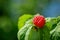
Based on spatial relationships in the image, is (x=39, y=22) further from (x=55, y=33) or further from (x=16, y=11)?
(x=16, y=11)

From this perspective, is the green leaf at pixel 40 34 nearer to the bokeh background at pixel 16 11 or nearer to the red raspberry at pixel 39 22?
the red raspberry at pixel 39 22

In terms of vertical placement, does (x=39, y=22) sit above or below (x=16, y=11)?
above

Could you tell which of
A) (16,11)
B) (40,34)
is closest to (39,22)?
(40,34)

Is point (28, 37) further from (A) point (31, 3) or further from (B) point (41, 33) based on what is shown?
(A) point (31, 3)

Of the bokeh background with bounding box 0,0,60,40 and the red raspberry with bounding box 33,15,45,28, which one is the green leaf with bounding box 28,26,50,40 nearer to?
the red raspberry with bounding box 33,15,45,28

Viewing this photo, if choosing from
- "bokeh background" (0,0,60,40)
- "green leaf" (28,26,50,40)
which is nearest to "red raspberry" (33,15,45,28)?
"green leaf" (28,26,50,40)

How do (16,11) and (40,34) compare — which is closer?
(40,34)

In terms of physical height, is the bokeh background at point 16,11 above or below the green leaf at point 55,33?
below

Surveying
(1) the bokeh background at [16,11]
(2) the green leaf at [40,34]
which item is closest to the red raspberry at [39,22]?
(2) the green leaf at [40,34]
